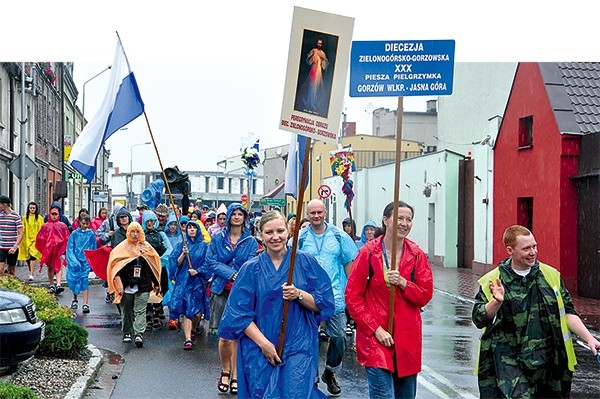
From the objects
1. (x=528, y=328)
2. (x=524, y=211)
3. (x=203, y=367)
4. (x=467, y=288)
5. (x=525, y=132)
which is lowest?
(x=467, y=288)

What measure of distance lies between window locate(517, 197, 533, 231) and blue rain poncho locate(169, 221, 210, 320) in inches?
490

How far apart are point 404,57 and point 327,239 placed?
3.11 metres

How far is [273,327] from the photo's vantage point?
5.63 meters

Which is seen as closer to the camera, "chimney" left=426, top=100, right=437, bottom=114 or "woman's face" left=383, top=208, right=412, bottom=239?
"woman's face" left=383, top=208, right=412, bottom=239

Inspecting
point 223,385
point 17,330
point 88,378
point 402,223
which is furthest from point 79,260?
point 402,223

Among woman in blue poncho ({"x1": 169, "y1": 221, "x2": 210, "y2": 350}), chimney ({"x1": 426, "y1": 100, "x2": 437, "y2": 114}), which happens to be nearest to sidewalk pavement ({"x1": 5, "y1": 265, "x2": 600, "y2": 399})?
woman in blue poncho ({"x1": 169, "y1": 221, "x2": 210, "y2": 350})

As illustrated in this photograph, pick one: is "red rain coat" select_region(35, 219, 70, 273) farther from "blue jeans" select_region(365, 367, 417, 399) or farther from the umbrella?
"blue jeans" select_region(365, 367, 417, 399)

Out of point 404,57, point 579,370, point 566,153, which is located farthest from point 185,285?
point 566,153

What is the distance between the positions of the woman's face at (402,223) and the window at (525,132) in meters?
16.8

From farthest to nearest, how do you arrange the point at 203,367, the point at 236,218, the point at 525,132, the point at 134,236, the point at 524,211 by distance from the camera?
the point at 524,211 → the point at 525,132 → the point at 134,236 → the point at 203,367 → the point at 236,218

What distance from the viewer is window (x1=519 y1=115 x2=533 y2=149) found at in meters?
22.4

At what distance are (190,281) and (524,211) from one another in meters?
13.0

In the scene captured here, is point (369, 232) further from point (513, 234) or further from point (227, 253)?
point (513, 234)

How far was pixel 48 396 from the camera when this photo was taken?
7.98m
